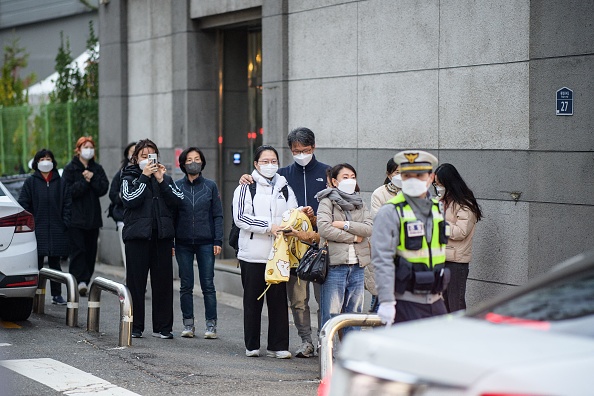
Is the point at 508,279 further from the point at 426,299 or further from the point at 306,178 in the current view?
the point at 426,299

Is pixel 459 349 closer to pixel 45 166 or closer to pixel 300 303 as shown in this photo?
pixel 300 303

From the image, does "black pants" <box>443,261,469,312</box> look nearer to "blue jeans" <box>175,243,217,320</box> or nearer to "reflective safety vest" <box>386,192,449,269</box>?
"blue jeans" <box>175,243,217,320</box>

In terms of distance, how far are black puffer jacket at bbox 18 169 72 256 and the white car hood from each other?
375 inches

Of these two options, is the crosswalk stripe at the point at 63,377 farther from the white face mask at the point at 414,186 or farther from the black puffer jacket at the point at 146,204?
the white face mask at the point at 414,186

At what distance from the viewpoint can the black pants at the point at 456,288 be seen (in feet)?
33.7

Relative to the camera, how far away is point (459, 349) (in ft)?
14.5

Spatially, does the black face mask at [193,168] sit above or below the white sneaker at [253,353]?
above

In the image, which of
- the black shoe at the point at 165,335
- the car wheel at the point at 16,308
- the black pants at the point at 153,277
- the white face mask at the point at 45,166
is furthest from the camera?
the white face mask at the point at 45,166

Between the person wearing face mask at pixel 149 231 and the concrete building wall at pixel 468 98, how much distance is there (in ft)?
9.69

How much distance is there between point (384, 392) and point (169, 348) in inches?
249

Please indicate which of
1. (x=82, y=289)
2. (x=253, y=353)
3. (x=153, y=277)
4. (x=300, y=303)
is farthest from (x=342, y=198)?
(x=82, y=289)

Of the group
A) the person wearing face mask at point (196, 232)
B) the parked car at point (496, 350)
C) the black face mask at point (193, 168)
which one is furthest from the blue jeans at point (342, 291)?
the parked car at point (496, 350)

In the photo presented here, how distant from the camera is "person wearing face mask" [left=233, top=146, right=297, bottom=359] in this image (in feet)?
33.6

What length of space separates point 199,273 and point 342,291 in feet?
8.02
